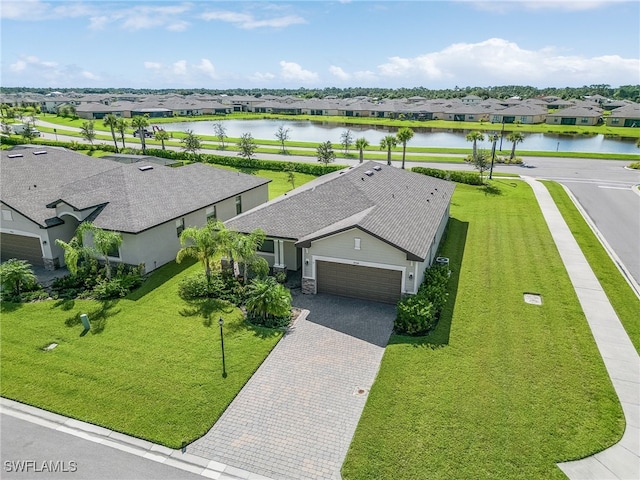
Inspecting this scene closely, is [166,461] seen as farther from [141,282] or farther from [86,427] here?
[141,282]

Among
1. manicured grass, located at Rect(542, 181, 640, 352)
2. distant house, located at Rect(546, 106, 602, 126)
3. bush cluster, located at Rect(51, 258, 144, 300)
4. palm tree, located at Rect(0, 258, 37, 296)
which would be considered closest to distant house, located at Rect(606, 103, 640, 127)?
distant house, located at Rect(546, 106, 602, 126)

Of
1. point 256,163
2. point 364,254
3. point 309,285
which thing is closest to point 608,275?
point 364,254

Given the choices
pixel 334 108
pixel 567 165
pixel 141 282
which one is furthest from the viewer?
pixel 334 108

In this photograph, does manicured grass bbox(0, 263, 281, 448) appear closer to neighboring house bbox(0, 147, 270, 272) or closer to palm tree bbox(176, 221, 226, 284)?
palm tree bbox(176, 221, 226, 284)

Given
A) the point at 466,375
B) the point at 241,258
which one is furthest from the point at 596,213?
the point at 241,258

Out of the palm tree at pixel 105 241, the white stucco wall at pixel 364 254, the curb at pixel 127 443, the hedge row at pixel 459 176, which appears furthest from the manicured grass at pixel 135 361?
the hedge row at pixel 459 176
